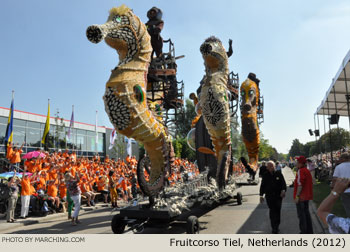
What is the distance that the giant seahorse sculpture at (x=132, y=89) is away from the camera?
18.8 feet

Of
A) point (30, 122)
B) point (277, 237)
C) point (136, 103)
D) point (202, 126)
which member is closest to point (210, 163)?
point (202, 126)

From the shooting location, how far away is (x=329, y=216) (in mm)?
2402

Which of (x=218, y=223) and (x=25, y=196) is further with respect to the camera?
(x=25, y=196)

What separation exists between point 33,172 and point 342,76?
12401 millimetres

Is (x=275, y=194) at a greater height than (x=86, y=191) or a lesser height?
greater

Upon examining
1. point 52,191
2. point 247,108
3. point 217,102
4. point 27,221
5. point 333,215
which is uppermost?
point 247,108

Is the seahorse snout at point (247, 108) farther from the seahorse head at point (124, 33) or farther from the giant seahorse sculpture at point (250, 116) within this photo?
the seahorse head at point (124, 33)

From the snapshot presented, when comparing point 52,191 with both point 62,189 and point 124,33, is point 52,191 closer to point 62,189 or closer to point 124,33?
point 62,189

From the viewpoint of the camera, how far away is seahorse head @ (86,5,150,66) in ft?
19.1

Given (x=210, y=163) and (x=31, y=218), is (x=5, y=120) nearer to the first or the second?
(x=31, y=218)

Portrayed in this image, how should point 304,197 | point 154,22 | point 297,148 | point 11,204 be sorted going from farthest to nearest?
1. point 297,148
2. point 11,204
3. point 154,22
4. point 304,197

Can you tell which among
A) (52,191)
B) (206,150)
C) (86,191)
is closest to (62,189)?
(52,191)

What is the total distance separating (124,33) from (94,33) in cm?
76

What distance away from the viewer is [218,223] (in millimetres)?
6887
